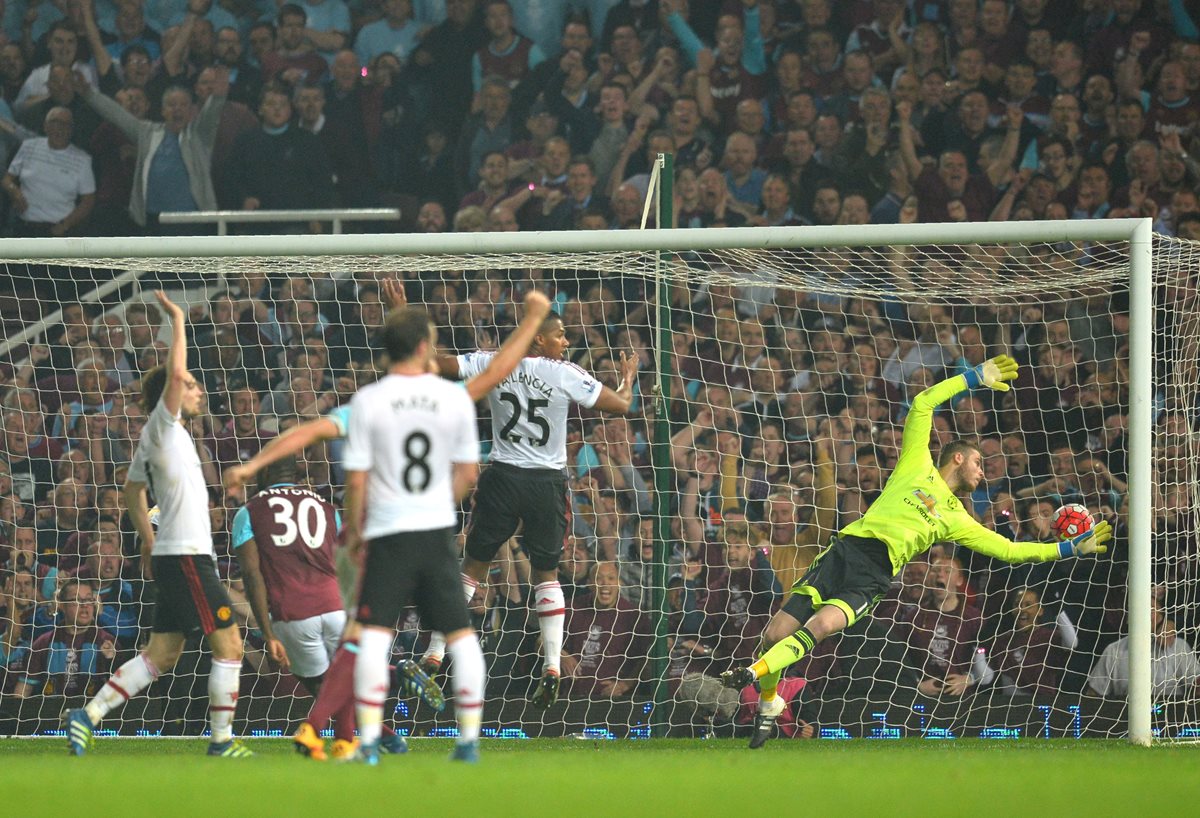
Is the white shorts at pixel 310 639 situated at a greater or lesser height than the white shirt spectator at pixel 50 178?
lesser

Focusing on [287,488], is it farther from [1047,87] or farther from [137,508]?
[1047,87]

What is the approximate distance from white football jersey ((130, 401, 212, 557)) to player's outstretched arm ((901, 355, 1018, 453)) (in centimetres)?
427

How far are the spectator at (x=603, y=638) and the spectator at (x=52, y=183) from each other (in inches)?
239

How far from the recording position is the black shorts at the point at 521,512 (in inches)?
345

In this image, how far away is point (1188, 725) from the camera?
9.18 meters

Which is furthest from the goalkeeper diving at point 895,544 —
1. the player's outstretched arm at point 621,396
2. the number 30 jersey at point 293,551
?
the number 30 jersey at point 293,551

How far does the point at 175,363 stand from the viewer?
7.21 m

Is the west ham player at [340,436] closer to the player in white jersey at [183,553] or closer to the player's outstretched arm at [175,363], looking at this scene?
the player's outstretched arm at [175,363]

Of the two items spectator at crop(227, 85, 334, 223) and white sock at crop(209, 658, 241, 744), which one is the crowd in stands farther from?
white sock at crop(209, 658, 241, 744)

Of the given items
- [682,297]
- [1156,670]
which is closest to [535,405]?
[682,297]

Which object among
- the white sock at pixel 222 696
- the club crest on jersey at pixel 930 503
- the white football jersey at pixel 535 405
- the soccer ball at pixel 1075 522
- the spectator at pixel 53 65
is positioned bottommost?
the white sock at pixel 222 696

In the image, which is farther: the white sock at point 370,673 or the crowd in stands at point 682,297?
the crowd in stands at point 682,297

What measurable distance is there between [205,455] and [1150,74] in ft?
27.5

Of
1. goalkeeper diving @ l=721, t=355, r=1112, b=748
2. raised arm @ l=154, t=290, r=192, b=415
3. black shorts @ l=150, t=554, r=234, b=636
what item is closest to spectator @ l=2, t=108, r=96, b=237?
raised arm @ l=154, t=290, r=192, b=415
